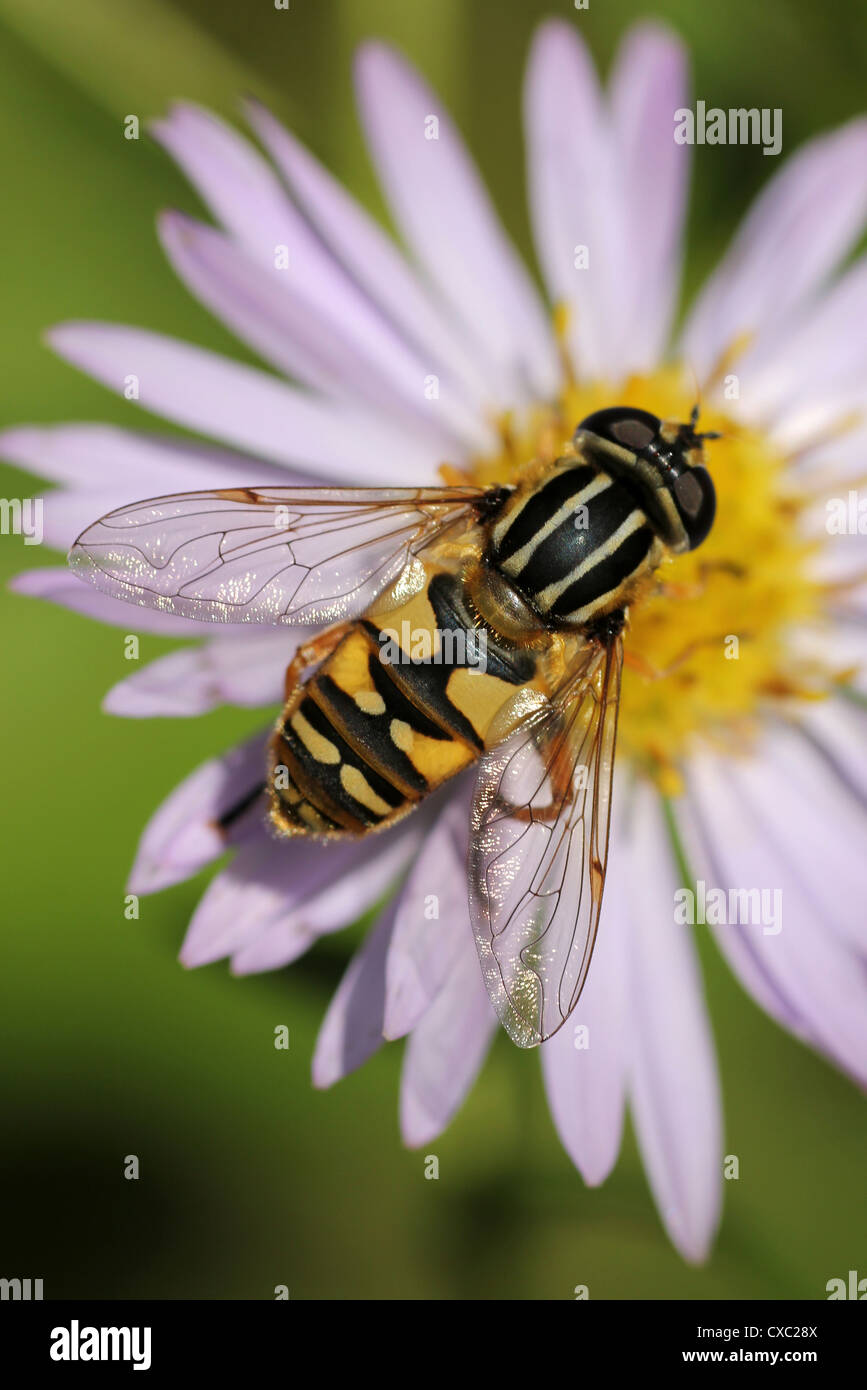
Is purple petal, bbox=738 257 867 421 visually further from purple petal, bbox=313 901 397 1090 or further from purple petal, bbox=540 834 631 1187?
purple petal, bbox=313 901 397 1090

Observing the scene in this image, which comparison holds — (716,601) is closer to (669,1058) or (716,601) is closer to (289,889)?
(669,1058)

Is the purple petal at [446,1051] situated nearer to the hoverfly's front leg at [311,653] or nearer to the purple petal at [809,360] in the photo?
the hoverfly's front leg at [311,653]

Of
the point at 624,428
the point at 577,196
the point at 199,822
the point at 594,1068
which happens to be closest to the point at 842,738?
the point at 594,1068

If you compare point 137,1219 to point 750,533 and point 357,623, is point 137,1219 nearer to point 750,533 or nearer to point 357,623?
point 357,623

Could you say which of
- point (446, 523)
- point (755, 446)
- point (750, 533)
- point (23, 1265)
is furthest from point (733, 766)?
point (23, 1265)

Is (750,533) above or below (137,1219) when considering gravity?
above

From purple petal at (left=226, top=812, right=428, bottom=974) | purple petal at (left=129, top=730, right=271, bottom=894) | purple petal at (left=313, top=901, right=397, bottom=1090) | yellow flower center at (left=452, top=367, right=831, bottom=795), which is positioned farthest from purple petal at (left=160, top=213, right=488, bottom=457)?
purple petal at (left=313, top=901, right=397, bottom=1090)

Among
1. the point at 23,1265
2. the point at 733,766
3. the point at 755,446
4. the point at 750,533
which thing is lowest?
the point at 23,1265
